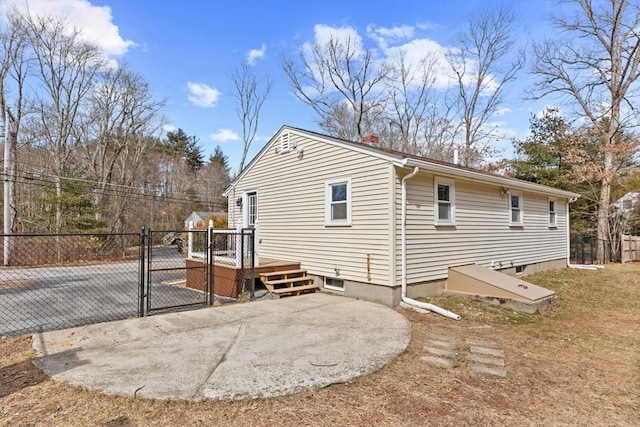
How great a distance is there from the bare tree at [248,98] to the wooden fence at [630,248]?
24511 millimetres

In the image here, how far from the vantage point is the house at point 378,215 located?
704cm

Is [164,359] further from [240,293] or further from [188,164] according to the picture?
[188,164]

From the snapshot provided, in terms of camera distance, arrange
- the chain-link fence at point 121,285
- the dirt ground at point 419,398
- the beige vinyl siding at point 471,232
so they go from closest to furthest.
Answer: the dirt ground at point 419,398 < the chain-link fence at point 121,285 < the beige vinyl siding at point 471,232

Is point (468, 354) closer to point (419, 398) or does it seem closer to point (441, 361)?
point (441, 361)

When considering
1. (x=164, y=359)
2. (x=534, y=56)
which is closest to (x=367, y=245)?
(x=164, y=359)

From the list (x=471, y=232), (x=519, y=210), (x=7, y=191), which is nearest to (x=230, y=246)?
(x=471, y=232)

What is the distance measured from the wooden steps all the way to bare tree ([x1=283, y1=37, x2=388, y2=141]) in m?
16.7

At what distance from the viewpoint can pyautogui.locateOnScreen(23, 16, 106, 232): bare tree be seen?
708 inches

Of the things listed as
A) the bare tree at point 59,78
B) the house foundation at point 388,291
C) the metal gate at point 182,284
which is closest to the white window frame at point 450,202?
the house foundation at point 388,291

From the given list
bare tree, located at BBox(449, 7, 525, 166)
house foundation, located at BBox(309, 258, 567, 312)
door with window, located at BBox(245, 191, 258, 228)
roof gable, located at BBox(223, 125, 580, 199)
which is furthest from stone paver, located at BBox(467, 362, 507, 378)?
bare tree, located at BBox(449, 7, 525, 166)

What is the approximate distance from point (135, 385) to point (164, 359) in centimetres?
69

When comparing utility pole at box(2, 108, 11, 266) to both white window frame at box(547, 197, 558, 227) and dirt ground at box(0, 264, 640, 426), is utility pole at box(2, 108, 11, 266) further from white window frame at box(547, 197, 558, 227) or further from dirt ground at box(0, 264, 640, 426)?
white window frame at box(547, 197, 558, 227)

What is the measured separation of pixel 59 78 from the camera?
1883cm

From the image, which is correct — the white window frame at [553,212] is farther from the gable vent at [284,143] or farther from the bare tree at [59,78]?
the bare tree at [59,78]
